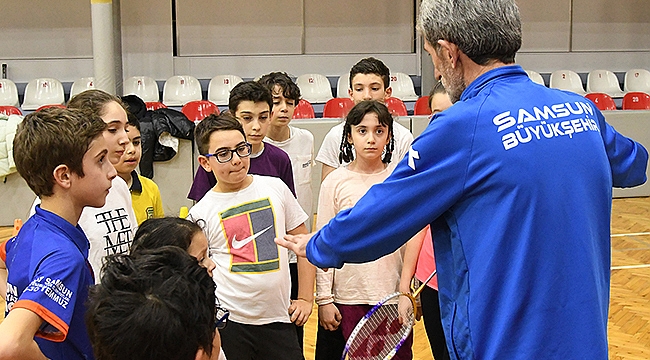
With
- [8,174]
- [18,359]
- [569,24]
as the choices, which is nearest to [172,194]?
[8,174]

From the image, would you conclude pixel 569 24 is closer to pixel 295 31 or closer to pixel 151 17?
pixel 295 31

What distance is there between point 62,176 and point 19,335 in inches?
19.7

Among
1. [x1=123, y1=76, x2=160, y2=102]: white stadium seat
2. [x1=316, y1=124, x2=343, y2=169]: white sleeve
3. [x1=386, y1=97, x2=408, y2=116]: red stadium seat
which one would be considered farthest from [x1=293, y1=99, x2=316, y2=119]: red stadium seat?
[x1=316, y1=124, x2=343, y2=169]: white sleeve

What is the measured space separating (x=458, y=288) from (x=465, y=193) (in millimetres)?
259

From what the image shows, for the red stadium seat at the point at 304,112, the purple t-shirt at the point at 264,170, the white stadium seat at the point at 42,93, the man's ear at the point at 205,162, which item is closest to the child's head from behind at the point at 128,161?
the man's ear at the point at 205,162

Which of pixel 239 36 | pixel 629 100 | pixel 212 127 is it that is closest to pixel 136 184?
pixel 212 127

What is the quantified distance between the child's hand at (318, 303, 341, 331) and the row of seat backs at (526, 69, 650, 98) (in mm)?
10652

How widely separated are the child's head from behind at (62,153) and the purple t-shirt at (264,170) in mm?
1462

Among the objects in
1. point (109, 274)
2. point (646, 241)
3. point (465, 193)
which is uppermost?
point (465, 193)

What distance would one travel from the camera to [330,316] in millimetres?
3652

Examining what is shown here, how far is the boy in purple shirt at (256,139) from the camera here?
3754mm

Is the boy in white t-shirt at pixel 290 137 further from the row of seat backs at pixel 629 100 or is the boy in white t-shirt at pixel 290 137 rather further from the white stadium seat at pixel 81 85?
the row of seat backs at pixel 629 100

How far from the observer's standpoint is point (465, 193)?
195 centimetres

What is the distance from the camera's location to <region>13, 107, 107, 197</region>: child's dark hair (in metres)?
2.17
